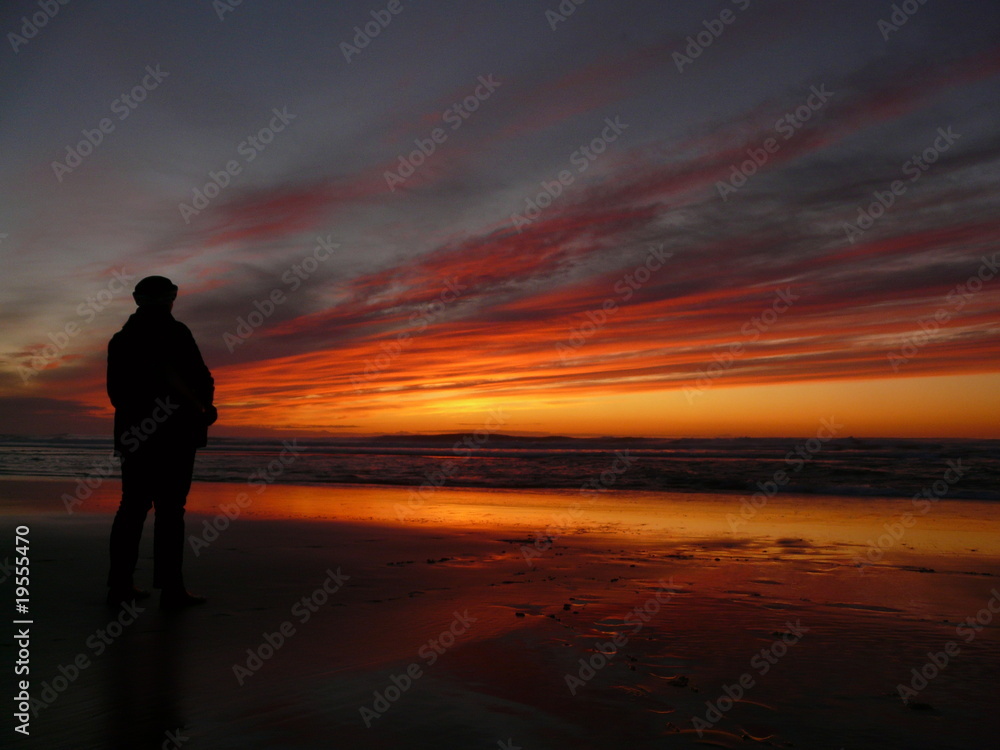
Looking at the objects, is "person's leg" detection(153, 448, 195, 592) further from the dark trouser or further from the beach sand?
the beach sand

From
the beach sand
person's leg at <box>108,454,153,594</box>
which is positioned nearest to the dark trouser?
person's leg at <box>108,454,153,594</box>

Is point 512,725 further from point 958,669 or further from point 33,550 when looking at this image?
point 33,550

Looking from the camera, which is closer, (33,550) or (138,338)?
(138,338)

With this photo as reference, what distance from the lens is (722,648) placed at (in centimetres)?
383

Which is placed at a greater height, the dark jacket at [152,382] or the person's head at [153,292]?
the person's head at [153,292]

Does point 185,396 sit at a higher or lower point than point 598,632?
higher

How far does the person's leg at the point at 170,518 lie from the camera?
4.42m

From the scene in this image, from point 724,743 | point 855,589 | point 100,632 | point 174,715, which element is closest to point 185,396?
point 100,632

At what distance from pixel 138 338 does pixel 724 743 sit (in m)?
4.12

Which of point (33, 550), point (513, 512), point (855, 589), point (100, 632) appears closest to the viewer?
point (100, 632)

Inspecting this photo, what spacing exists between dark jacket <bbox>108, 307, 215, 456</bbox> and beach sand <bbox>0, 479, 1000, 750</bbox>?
3.87 feet

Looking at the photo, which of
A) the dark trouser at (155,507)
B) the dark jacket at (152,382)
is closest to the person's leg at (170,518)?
Result: the dark trouser at (155,507)

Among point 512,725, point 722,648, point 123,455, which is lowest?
point 722,648

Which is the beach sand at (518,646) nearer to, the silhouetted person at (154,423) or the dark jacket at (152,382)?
the silhouetted person at (154,423)
